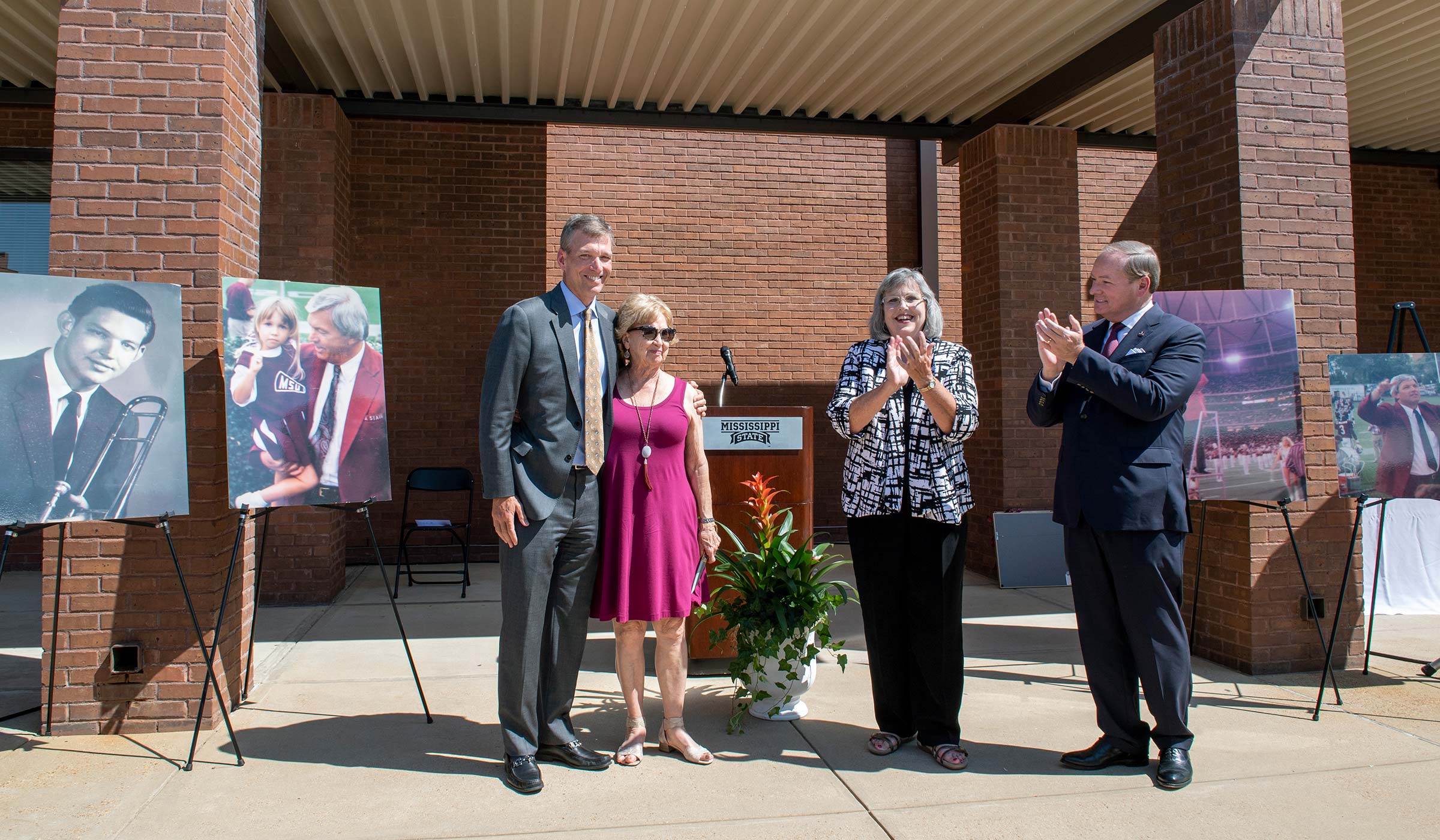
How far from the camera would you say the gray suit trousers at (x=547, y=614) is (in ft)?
11.0

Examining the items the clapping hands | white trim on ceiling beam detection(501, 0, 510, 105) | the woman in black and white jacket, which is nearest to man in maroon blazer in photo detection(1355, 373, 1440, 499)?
the woman in black and white jacket

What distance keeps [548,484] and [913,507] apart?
132cm

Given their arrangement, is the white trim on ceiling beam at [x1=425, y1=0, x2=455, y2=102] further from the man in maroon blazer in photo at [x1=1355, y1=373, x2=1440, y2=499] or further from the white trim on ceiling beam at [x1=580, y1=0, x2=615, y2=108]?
the man in maroon blazer in photo at [x1=1355, y1=373, x2=1440, y2=499]

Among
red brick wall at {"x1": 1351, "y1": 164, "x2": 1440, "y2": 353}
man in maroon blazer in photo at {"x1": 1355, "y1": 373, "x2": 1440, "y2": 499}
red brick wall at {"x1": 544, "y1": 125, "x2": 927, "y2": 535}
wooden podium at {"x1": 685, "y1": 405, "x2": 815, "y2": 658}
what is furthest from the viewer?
red brick wall at {"x1": 1351, "y1": 164, "x2": 1440, "y2": 353}

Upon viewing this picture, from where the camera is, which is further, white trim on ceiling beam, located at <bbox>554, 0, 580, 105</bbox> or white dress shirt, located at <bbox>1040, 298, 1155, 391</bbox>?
white trim on ceiling beam, located at <bbox>554, 0, 580, 105</bbox>

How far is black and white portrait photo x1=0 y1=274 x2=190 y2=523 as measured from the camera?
3.42 metres


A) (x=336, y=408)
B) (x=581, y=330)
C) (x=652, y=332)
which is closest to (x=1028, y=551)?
(x=652, y=332)

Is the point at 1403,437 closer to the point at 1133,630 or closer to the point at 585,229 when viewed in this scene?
the point at 1133,630

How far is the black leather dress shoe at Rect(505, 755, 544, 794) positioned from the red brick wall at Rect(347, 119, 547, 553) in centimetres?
530

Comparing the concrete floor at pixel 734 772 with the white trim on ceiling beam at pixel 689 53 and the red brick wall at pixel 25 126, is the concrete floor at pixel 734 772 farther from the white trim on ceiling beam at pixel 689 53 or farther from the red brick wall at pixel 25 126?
the red brick wall at pixel 25 126

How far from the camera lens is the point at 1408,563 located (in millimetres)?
6055

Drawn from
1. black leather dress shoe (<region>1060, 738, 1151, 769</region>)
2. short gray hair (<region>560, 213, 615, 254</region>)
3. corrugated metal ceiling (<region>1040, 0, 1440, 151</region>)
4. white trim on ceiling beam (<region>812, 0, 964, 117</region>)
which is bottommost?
black leather dress shoe (<region>1060, 738, 1151, 769</region>)

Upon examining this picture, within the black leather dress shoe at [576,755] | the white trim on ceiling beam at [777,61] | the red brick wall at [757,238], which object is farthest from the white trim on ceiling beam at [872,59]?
the black leather dress shoe at [576,755]

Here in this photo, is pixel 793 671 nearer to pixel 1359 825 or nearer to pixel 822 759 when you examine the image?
pixel 822 759
